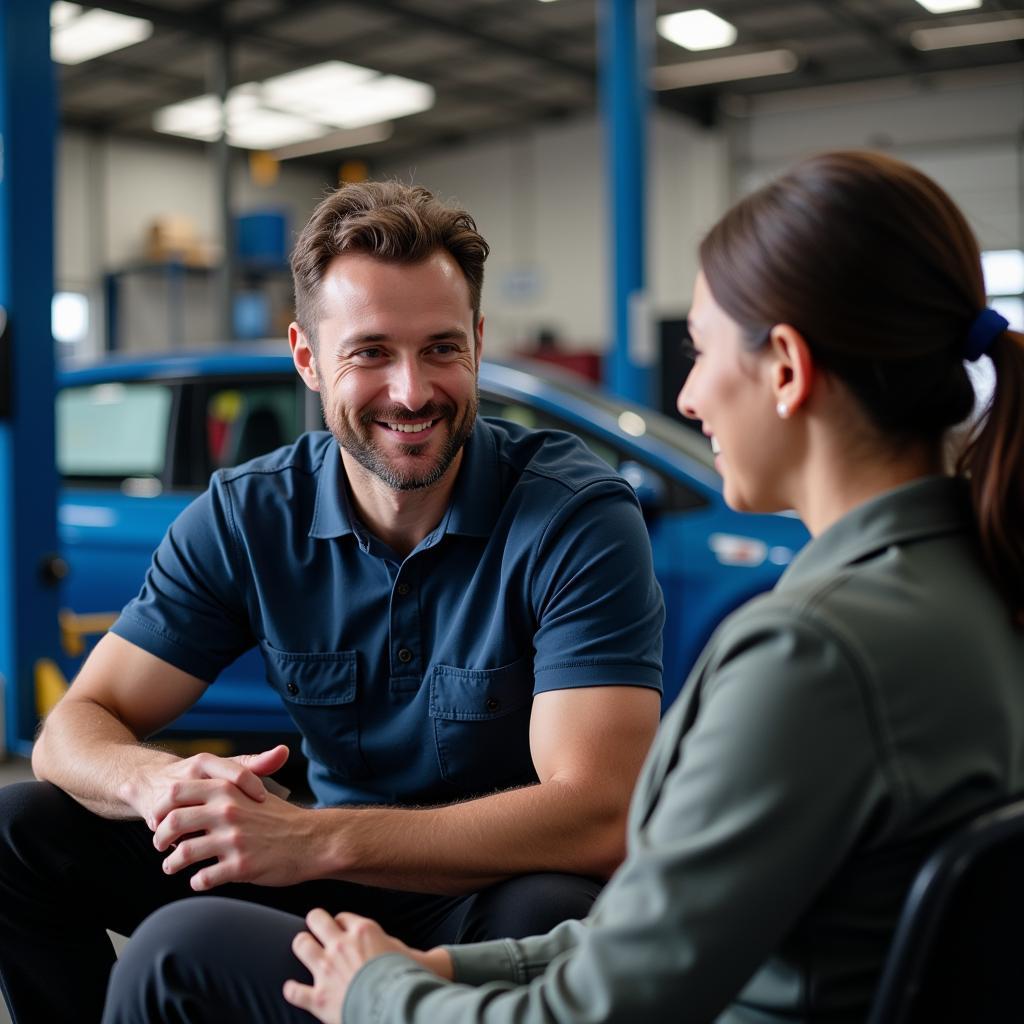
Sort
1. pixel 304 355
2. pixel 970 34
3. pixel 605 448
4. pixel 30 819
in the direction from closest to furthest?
1. pixel 30 819
2. pixel 304 355
3. pixel 605 448
4. pixel 970 34

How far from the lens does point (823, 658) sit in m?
0.88

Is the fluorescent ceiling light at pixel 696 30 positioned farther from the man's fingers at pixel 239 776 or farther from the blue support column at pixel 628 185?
the man's fingers at pixel 239 776

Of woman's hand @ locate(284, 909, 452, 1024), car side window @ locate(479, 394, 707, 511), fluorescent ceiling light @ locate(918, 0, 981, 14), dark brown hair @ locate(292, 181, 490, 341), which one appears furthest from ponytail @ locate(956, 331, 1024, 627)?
fluorescent ceiling light @ locate(918, 0, 981, 14)

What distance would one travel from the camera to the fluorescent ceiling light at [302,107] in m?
12.6

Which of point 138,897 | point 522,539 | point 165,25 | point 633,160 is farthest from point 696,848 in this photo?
point 165,25

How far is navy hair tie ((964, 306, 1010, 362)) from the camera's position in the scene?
100 centimetres

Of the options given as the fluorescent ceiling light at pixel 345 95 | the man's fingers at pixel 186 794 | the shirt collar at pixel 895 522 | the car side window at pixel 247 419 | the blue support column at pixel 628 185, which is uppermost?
the fluorescent ceiling light at pixel 345 95

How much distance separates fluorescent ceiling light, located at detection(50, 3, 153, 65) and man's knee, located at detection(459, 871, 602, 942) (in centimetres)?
972

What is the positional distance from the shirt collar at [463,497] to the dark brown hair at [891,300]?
0.87 meters

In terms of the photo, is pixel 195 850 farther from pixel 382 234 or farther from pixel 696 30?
pixel 696 30

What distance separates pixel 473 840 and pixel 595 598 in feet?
1.24

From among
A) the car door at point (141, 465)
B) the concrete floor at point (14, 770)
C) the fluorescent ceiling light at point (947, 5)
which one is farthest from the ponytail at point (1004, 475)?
the fluorescent ceiling light at point (947, 5)

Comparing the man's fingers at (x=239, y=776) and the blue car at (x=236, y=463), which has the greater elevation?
the blue car at (x=236, y=463)

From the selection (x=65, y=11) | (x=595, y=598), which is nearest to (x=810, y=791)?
(x=595, y=598)
